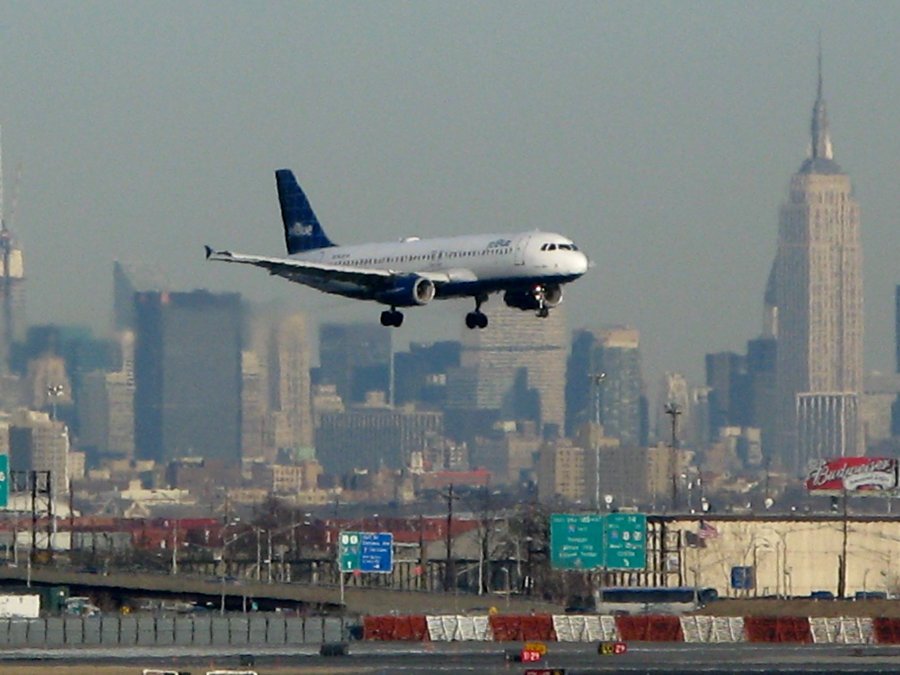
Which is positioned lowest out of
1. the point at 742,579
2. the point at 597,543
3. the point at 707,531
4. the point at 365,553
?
the point at 742,579

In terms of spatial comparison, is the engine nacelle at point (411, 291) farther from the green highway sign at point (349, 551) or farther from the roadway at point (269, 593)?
the green highway sign at point (349, 551)

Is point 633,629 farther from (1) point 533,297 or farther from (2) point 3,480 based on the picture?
(2) point 3,480

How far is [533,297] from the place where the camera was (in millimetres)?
117812

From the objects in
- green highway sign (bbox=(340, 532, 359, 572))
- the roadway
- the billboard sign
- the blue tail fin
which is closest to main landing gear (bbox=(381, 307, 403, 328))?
the blue tail fin

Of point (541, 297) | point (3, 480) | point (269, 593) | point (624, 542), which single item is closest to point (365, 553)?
point (269, 593)

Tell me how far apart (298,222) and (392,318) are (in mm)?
14809

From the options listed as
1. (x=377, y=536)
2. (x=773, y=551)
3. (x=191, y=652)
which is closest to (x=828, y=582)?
(x=773, y=551)

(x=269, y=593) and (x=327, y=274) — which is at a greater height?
(x=327, y=274)

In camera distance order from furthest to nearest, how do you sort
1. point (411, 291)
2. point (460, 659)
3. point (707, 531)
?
point (707, 531) < point (411, 291) < point (460, 659)

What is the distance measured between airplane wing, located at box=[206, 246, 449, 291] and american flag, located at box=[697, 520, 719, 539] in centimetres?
7724

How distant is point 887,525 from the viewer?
199 m

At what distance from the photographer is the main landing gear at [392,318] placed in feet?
401

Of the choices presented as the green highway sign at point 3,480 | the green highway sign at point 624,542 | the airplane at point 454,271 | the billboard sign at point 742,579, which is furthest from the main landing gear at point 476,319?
the billboard sign at point 742,579

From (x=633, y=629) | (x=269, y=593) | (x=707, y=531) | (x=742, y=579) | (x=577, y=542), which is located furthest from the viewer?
(x=707, y=531)
